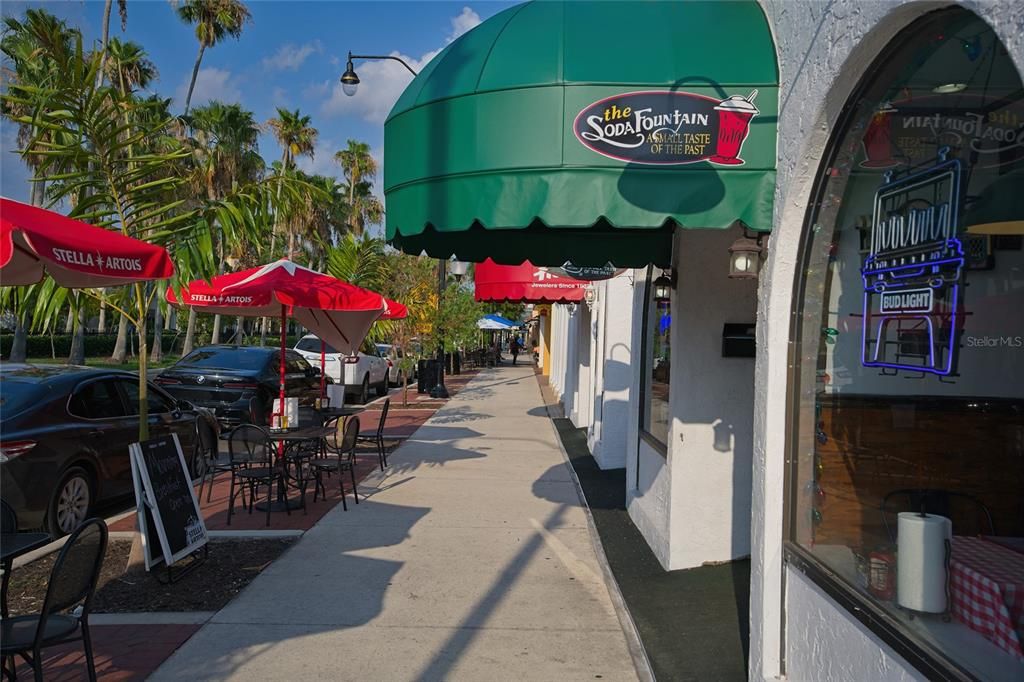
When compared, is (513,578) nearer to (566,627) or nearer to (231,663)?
(566,627)

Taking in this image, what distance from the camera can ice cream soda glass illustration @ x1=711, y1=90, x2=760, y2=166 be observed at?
12.3 feet

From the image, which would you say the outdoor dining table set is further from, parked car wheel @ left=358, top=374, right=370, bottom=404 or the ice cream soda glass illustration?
parked car wheel @ left=358, top=374, right=370, bottom=404

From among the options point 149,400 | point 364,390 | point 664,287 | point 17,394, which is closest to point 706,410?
point 664,287

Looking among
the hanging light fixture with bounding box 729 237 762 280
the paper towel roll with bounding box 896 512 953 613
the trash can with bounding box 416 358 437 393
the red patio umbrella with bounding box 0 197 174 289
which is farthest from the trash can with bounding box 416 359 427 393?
the paper towel roll with bounding box 896 512 953 613

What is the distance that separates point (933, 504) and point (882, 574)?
67 centimetres

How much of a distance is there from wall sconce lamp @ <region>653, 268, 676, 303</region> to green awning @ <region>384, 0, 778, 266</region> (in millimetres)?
2724

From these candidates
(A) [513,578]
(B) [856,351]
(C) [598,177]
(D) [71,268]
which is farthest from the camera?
(A) [513,578]

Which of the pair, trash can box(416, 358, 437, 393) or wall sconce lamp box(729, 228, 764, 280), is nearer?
wall sconce lamp box(729, 228, 764, 280)

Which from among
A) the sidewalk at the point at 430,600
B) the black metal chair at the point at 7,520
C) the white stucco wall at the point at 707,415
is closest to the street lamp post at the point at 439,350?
the sidewalk at the point at 430,600

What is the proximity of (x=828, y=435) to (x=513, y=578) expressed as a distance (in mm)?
3259

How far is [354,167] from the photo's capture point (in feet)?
183

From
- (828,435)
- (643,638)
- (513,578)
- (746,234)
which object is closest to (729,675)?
(643,638)

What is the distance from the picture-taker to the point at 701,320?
6.11 metres

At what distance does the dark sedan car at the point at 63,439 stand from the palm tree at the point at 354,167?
48728 millimetres
